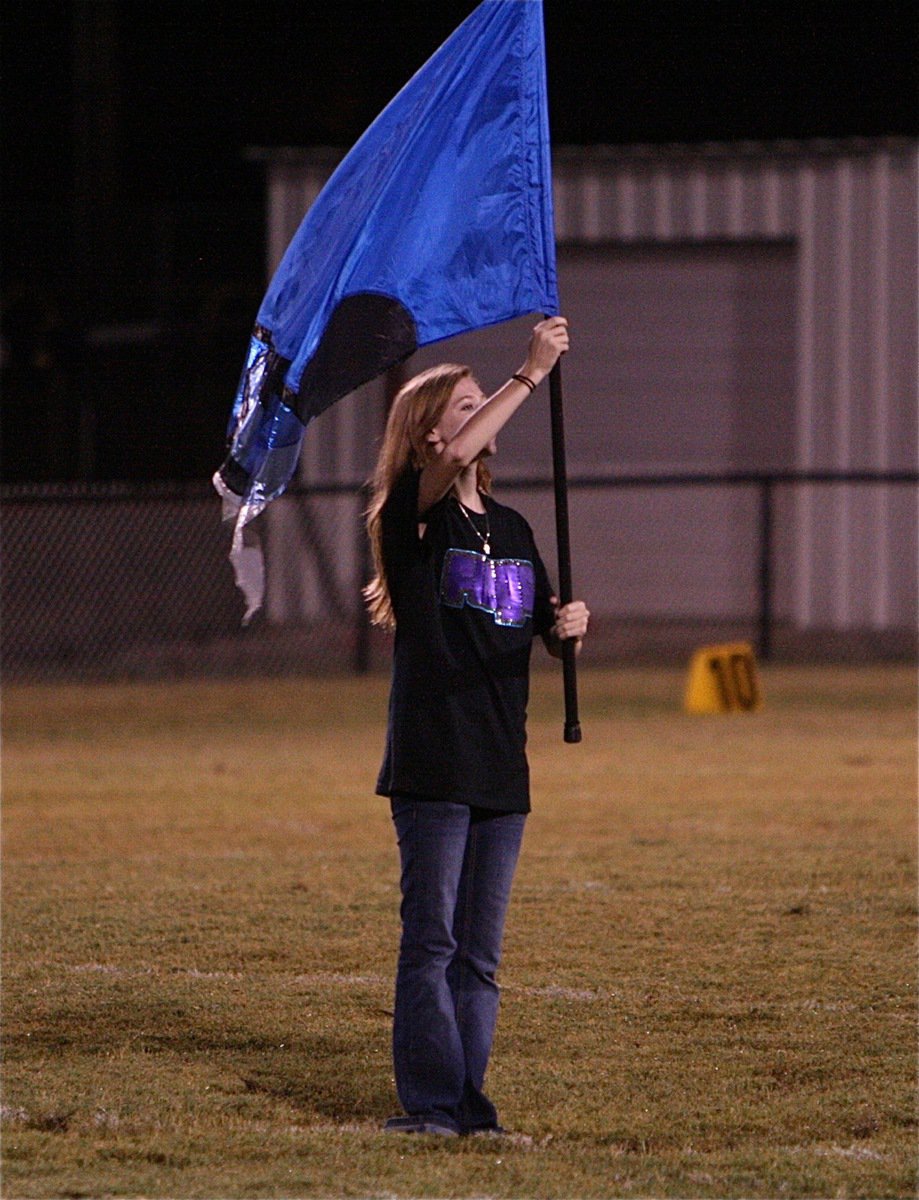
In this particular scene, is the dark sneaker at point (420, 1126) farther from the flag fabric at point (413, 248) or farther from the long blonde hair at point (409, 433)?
the flag fabric at point (413, 248)

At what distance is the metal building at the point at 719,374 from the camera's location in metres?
18.9

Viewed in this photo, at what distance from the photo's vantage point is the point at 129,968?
6812mm

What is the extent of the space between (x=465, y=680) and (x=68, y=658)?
11738 millimetres

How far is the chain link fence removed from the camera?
643 inches

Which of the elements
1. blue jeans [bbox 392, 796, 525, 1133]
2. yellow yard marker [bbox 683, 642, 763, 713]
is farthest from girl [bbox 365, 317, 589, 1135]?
yellow yard marker [bbox 683, 642, 763, 713]

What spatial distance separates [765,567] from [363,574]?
3.30 metres

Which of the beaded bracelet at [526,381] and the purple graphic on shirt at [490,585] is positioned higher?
the beaded bracelet at [526,381]

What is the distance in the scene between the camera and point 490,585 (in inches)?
199

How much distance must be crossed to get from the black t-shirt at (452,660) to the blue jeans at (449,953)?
0.27 feet

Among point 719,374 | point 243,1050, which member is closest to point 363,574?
point 719,374

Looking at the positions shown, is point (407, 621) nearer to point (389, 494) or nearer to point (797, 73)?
point (389, 494)

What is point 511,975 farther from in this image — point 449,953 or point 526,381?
point 526,381

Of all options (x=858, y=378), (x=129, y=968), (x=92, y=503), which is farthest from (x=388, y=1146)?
(x=858, y=378)

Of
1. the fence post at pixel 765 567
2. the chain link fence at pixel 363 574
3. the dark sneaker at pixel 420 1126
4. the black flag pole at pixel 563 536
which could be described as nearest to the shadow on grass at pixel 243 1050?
the dark sneaker at pixel 420 1126
